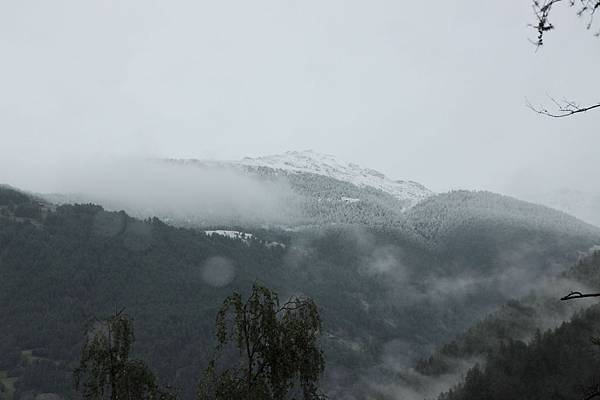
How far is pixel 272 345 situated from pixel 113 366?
6276mm

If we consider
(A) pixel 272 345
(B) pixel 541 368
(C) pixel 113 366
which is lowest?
(B) pixel 541 368

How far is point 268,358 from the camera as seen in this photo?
17.0m

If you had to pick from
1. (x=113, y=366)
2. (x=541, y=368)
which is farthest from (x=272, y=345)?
(x=541, y=368)

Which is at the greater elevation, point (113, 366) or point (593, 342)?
point (593, 342)

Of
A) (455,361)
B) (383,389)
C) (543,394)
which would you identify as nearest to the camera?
(543,394)

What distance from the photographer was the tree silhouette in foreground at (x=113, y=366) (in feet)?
62.6

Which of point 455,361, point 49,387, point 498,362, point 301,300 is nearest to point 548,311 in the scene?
point 455,361

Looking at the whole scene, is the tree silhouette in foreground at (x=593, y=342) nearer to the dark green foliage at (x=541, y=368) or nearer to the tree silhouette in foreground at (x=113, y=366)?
the tree silhouette in foreground at (x=113, y=366)

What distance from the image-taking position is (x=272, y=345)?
1694 centimetres

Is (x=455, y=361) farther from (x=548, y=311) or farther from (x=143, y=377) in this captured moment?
(x=143, y=377)

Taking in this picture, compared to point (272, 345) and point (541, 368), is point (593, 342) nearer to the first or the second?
point (272, 345)

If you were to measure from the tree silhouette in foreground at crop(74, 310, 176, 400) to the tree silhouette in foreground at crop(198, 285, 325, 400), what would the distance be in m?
3.81

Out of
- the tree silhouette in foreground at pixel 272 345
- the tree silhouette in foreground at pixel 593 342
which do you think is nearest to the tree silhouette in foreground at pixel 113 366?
the tree silhouette in foreground at pixel 272 345

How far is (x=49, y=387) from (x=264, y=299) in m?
189
